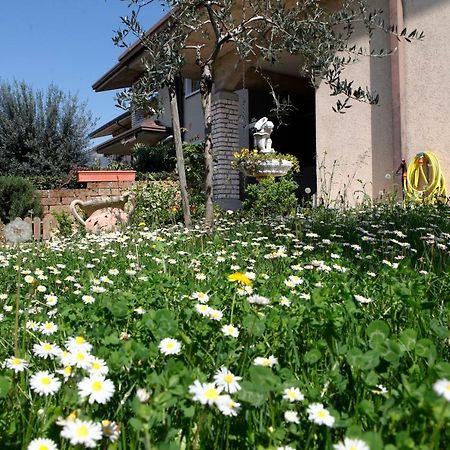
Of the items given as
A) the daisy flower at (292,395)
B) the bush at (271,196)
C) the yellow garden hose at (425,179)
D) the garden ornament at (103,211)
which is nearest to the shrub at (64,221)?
the garden ornament at (103,211)

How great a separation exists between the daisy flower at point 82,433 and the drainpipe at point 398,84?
7.29 meters

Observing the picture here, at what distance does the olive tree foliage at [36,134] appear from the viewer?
45.3 feet

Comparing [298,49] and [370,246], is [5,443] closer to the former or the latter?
[370,246]

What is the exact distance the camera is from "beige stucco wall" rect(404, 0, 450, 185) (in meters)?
6.85

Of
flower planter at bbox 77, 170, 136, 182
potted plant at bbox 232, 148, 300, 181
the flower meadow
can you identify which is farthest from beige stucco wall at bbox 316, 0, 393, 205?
the flower meadow

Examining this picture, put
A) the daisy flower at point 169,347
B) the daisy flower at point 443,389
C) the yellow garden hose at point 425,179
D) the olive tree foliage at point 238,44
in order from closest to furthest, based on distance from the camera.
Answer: the daisy flower at point 443,389 < the daisy flower at point 169,347 < the olive tree foliage at point 238,44 < the yellow garden hose at point 425,179

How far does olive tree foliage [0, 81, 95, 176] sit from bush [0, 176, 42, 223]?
5514mm

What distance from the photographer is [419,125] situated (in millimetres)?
7137

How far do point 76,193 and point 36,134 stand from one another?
6.01 m

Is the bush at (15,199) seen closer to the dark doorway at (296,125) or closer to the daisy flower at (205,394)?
the dark doorway at (296,125)

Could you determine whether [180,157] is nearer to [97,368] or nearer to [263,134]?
[263,134]

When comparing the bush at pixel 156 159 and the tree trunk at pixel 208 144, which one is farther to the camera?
the bush at pixel 156 159

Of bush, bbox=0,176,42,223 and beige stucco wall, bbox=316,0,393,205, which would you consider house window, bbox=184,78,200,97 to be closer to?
beige stucco wall, bbox=316,0,393,205

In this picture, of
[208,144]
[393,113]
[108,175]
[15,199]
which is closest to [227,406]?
[208,144]
